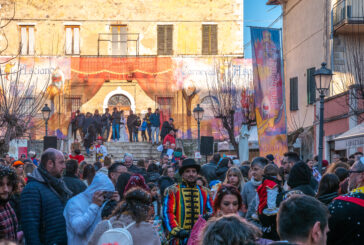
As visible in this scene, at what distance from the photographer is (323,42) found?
29.3 m

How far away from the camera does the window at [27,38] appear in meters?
40.0

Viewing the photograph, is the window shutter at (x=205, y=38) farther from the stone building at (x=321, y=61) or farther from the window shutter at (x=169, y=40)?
the stone building at (x=321, y=61)

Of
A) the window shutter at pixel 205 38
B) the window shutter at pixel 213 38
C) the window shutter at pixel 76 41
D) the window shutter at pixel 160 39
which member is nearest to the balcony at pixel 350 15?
the window shutter at pixel 213 38

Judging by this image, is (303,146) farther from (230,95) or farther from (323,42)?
(230,95)

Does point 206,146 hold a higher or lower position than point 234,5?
lower

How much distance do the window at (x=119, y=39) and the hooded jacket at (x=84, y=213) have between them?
115ft

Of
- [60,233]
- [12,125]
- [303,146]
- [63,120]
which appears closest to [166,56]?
[63,120]

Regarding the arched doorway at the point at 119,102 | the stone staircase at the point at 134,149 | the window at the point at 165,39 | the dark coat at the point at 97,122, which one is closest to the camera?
the stone staircase at the point at 134,149

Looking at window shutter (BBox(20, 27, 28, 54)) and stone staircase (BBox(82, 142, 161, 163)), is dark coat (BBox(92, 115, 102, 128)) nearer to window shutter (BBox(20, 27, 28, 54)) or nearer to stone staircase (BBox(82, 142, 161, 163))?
stone staircase (BBox(82, 142, 161, 163))

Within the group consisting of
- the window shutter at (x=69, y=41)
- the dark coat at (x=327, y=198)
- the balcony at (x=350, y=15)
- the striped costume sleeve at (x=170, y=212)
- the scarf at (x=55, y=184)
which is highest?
the window shutter at (x=69, y=41)

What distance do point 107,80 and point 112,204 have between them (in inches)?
1342

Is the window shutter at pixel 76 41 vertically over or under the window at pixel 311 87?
over

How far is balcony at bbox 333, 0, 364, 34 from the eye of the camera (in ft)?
87.8

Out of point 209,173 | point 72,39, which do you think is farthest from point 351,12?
point 72,39
